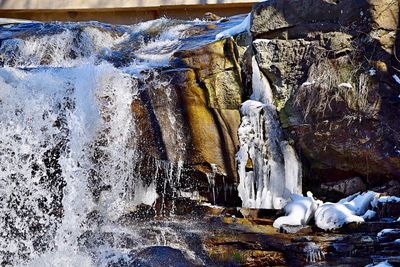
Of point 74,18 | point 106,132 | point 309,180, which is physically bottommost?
point 309,180

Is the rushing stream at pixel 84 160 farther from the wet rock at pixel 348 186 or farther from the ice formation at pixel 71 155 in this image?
the wet rock at pixel 348 186

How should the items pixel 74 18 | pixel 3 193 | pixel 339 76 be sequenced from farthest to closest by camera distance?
pixel 74 18 → pixel 339 76 → pixel 3 193

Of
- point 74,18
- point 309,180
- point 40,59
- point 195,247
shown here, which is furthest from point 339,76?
point 74,18

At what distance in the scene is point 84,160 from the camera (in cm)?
643

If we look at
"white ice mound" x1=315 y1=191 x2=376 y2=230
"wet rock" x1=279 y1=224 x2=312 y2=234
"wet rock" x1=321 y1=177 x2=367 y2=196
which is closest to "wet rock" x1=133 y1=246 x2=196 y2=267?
"wet rock" x1=279 y1=224 x2=312 y2=234

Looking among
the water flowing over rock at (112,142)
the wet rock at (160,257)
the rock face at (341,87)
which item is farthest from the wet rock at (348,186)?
the wet rock at (160,257)

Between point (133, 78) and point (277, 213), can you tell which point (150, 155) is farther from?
point (277, 213)

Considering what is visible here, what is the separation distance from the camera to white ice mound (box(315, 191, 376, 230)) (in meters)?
5.52

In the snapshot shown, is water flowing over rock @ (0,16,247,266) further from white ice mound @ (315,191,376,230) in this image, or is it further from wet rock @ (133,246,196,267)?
white ice mound @ (315,191,376,230)

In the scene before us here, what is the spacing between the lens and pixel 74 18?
12.5 meters

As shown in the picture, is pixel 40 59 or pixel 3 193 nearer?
pixel 3 193

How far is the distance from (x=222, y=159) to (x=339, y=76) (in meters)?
1.44

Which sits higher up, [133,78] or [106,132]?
[133,78]

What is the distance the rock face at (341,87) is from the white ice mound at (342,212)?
50cm
